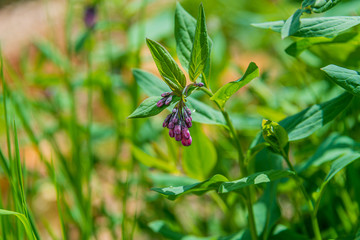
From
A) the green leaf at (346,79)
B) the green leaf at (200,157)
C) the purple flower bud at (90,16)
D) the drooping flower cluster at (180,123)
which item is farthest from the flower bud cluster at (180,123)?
the purple flower bud at (90,16)

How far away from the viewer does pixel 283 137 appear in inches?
24.0

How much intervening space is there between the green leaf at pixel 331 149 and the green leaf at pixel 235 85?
27 cm

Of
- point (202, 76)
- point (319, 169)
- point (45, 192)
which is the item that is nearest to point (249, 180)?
point (202, 76)

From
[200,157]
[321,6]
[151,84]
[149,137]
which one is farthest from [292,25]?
[149,137]

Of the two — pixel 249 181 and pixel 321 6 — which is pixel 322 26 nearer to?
pixel 321 6

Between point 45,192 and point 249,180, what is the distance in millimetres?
1285

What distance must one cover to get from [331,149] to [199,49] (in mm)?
385

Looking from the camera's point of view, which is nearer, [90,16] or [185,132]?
[185,132]

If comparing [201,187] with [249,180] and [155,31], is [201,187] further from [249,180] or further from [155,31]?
[155,31]

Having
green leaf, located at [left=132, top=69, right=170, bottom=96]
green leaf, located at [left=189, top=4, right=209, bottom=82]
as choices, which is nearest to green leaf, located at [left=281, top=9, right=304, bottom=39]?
green leaf, located at [left=189, top=4, right=209, bottom=82]

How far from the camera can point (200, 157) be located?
0.91 m

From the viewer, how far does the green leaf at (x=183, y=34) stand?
0.66 m

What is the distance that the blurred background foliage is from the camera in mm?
907

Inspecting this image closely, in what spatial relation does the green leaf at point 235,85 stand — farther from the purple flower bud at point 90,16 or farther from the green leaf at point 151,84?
the purple flower bud at point 90,16
